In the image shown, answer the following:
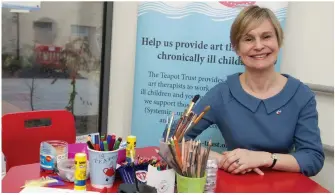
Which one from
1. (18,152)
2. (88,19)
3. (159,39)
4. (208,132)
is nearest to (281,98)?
(208,132)

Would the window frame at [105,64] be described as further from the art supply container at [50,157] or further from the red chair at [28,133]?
the art supply container at [50,157]

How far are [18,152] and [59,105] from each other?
0.98 meters

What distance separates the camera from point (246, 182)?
135 cm

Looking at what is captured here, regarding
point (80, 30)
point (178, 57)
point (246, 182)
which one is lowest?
point (246, 182)

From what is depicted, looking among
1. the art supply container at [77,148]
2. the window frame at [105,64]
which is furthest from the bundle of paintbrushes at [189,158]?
the window frame at [105,64]

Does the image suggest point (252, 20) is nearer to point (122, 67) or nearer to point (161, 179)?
point (161, 179)

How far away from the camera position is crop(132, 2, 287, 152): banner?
2309mm

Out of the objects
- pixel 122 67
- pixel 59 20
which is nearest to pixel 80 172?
pixel 122 67

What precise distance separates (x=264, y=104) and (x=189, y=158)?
0.71 meters

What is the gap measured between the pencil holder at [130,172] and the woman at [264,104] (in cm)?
47

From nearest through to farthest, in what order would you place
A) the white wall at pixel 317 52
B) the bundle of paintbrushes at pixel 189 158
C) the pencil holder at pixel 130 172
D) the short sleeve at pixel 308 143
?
the bundle of paintbrushes at pixel 189 158
the pencil holder at pixel 130 172
the short sleeve at pixel 308 143
the white wall at pixel 317 52

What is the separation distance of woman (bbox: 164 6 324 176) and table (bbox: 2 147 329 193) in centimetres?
24

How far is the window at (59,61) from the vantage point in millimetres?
2572

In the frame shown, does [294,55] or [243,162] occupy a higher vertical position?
[294,55]
